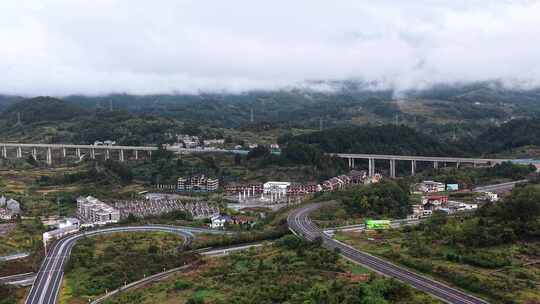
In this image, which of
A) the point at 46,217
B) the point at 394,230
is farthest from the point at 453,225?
the point at 46,217

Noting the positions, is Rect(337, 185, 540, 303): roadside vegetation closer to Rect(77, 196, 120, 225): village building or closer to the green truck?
the green truck

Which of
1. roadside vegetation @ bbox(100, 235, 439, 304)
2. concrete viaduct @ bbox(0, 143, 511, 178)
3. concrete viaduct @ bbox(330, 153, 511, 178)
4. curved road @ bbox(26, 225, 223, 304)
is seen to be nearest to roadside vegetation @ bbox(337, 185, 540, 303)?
roadside vegetation @ bbox(100, 235, 439, 304)

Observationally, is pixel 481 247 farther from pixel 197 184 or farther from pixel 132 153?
pixel 132 153

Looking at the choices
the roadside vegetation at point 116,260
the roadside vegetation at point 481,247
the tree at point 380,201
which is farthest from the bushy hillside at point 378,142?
the roadside vegetation at point 116,260

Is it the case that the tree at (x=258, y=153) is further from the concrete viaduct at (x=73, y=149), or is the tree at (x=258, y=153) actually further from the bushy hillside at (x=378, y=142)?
the concrete viaduct at (x=73, y=149)

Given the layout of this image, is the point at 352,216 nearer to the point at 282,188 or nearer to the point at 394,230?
the point at 394,230

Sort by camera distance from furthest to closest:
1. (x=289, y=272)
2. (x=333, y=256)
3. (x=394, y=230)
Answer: (x=394, y=230) < (x=333, y=256) < (x=289, y=272)
